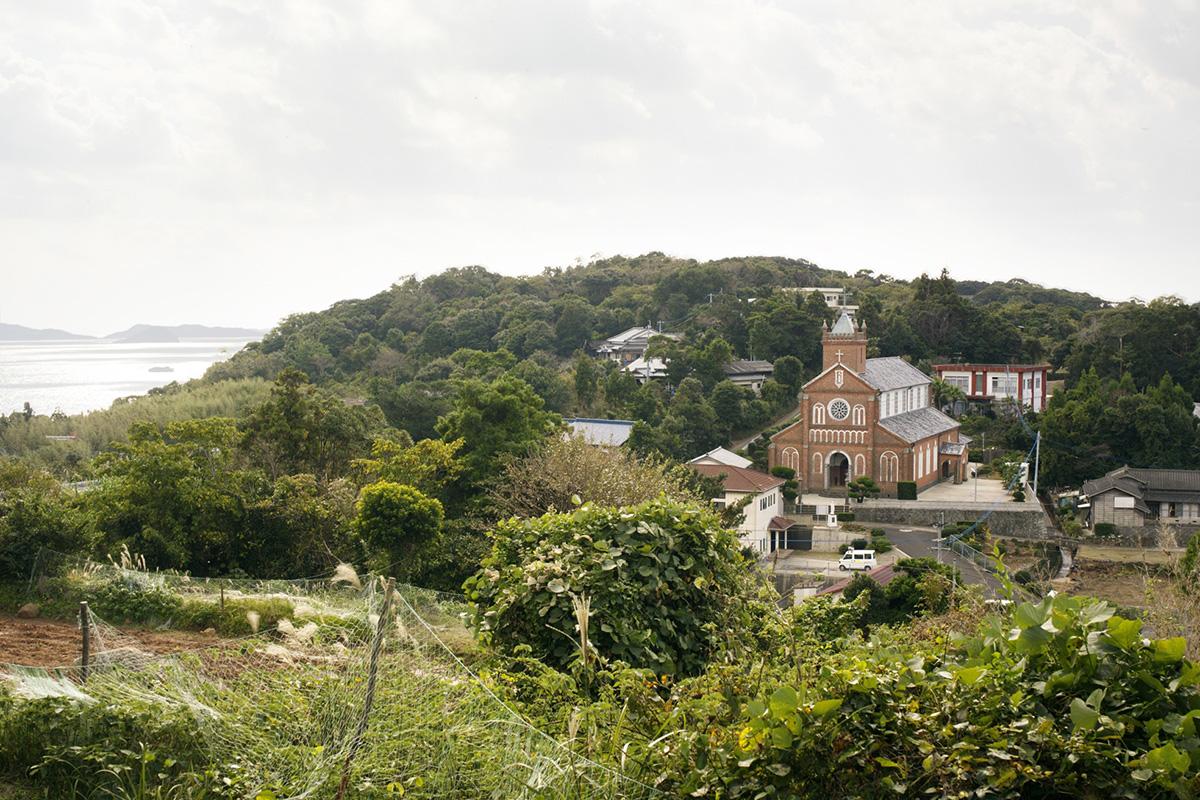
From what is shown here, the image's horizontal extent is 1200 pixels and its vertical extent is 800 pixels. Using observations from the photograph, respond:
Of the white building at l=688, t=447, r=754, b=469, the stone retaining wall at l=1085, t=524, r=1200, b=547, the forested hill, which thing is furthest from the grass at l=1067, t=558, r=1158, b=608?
the forested hill

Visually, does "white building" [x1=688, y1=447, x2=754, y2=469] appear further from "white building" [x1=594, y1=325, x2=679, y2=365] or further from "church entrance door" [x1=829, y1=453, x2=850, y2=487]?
"white building" [x1=594, y1=325, x2=679, y2=365]

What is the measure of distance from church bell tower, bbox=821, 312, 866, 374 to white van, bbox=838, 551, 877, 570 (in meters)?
10.6

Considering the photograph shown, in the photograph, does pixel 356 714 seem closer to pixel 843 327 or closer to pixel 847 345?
pixel 847 345

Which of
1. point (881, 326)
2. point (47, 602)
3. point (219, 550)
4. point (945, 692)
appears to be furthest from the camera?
point (881, 326)

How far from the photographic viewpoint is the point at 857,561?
950 inches

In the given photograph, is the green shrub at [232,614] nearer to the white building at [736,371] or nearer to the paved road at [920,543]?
the paved road at [920,543]

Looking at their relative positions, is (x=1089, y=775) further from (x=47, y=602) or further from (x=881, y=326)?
(x=881, y=326)

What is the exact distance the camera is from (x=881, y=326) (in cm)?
4762

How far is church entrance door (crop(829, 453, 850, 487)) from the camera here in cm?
3406

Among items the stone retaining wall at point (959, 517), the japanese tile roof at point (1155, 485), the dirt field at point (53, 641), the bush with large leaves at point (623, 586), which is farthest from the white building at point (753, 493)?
the bush with large leaves at point (623, 586)

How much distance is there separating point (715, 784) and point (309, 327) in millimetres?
58208

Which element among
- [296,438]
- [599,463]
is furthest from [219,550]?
[599,463]

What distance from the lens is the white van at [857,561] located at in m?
23.4

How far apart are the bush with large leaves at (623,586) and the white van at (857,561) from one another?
17729mm
